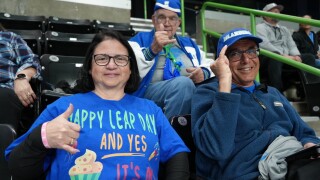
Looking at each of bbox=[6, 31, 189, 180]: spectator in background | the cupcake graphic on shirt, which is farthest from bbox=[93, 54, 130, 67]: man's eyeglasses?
the cupcake graphic on shirt

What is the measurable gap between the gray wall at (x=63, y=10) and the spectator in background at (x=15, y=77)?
8.21 feet

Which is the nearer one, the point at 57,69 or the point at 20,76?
the point at 20,76

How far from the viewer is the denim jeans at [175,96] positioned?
5.61 feet

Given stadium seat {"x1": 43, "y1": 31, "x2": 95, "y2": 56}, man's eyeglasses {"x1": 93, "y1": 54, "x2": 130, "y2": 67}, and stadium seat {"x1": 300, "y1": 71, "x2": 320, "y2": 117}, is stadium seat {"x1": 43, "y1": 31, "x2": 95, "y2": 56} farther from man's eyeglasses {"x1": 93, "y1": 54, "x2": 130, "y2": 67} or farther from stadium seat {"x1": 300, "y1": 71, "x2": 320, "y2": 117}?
stadium seat {"x1": 300, "y1": 71, "x2": 320, "y2": 117}

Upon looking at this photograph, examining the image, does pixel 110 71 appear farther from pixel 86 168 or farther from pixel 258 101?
pixel 258 101

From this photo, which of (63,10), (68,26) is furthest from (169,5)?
(63,10)

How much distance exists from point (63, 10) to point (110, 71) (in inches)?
151

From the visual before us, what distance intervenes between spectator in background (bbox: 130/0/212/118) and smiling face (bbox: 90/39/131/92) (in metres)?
0.44

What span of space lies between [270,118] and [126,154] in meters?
0.71

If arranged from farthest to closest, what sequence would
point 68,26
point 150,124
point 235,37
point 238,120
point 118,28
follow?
point 118,28 → point 68,26 → point 235,37 → point 238,120 → point 150,124

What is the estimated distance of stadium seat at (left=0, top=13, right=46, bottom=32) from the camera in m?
3.51

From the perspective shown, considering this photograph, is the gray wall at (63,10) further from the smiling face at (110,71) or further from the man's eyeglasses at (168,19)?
the smiling face at (110,71)

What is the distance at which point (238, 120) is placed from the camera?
1420 millimetres

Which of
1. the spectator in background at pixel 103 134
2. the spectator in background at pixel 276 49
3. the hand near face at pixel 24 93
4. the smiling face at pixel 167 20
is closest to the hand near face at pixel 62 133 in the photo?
the spectator in background at pixel 103 134
